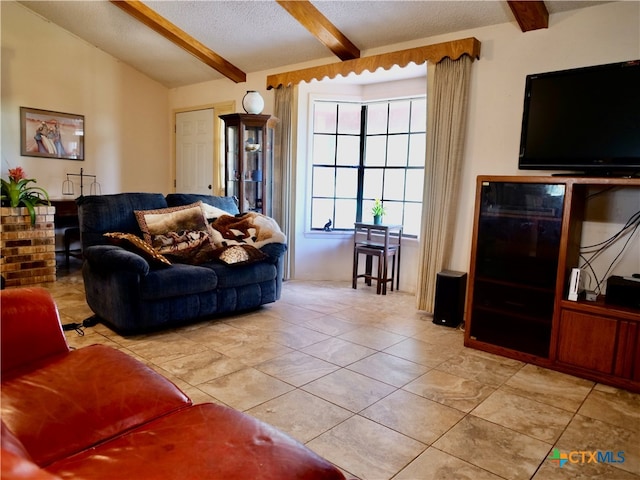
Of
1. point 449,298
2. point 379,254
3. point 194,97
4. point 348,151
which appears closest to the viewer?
point 449,298

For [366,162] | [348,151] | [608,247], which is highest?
[348,151]

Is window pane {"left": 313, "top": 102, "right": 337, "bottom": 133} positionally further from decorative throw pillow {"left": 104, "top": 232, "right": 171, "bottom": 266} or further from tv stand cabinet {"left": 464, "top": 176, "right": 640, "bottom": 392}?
decorative throw pillow {"left": 104, "top": 232, "right": 171, "bottom": 266}

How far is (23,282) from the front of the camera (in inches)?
173

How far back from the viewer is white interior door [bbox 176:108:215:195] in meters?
5.88

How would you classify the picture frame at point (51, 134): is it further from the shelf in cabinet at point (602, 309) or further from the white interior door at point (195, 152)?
the shelf in cabinet at point (602, 309)

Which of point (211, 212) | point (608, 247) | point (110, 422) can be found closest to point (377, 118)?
point (211, 212)

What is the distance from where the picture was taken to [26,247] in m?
4.40

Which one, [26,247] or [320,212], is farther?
[320,212]

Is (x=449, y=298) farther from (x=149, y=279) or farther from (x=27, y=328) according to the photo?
(x=27, y=328)

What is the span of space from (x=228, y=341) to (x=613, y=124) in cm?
288

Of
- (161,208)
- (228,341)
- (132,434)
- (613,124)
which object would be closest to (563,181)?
(613,124)

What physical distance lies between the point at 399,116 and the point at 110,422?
14.1 feet

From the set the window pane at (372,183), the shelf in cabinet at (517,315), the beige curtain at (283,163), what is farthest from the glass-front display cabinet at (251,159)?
the shelf in cabinet at (517,315)

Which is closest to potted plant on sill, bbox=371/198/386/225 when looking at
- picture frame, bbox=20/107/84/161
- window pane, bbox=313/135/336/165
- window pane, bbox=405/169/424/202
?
window pane, bbox=405/169/424/202
